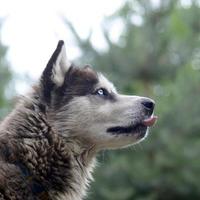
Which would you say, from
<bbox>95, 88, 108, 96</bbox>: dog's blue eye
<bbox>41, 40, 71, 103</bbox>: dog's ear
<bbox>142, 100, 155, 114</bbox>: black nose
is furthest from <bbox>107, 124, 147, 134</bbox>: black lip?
<bbox>41, 40, 71, 103</bbox>: dog's ear

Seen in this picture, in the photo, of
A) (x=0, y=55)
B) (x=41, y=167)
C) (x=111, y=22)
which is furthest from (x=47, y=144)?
(x=0, y=55)

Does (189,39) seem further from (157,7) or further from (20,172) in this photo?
(20,172)

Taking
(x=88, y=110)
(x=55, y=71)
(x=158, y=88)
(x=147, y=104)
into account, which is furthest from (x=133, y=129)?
(x=158, y=88)

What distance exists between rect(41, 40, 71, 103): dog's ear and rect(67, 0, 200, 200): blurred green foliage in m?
12.2

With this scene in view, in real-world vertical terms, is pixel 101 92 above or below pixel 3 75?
above

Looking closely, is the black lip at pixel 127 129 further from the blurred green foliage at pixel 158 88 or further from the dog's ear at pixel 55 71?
the blurred green foliage at pixel 158 88

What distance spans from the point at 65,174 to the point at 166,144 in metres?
14.2

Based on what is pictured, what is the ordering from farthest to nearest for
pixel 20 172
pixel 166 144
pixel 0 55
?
1. pixel 0 55
2. pixel 166 144
3. pixel 20 172

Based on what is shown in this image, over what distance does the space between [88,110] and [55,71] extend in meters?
0.55

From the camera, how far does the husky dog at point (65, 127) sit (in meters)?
8.09

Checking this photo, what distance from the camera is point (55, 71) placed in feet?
28.0

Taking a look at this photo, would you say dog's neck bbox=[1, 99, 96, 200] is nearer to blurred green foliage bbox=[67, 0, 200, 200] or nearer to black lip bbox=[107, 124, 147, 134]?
black lip bbox=[107, 124, 147, 134]

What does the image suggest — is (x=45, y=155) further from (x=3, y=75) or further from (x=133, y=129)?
(x=3, y=75)

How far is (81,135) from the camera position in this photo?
8.59 m
